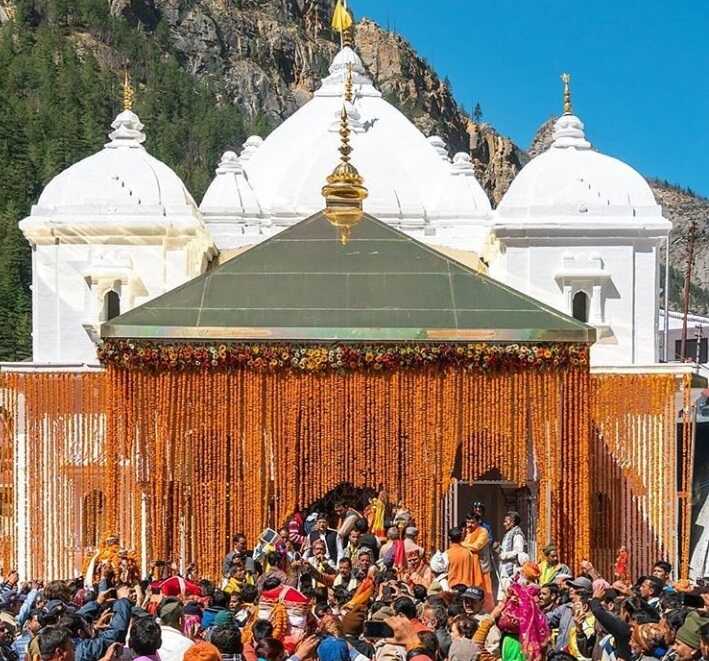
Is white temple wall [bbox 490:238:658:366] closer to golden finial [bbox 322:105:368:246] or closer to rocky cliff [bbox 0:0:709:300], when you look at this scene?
golden finial [bbox 322:105:368:246]

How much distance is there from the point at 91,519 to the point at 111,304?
4190 mm

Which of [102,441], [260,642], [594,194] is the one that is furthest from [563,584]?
[594,194]

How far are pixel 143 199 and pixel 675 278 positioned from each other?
90791 millimetres

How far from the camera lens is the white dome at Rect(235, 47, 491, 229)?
31.0 metres

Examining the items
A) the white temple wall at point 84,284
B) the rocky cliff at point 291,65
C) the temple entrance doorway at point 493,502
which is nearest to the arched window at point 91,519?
the white temple wall at point 84,284

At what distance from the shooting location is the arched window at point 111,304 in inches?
1126

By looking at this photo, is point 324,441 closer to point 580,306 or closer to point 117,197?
point 580,306

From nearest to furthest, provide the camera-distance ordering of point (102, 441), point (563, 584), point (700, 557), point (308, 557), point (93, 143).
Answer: point (563, 584), point (308, 557), point (102, 441), point (700, 557), point (93, 143)

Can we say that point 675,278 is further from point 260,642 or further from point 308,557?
point 260,642

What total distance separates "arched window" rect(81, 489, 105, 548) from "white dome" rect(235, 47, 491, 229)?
23.2 ft

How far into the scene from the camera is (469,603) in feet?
48.3

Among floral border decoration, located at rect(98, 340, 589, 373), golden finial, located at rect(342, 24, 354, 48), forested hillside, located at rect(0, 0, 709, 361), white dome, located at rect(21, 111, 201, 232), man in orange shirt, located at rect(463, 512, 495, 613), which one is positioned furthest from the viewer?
forested hillside, located at rect(0, 0, 709, 361)

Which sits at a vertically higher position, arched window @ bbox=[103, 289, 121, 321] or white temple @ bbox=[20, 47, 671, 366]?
white temple @ bbox=[20, 47, 671, 366]

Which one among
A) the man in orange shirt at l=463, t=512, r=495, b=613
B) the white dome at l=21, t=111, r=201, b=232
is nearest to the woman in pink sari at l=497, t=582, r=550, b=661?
the man in orange shirt at l=463, t=512, r=495, b=613
